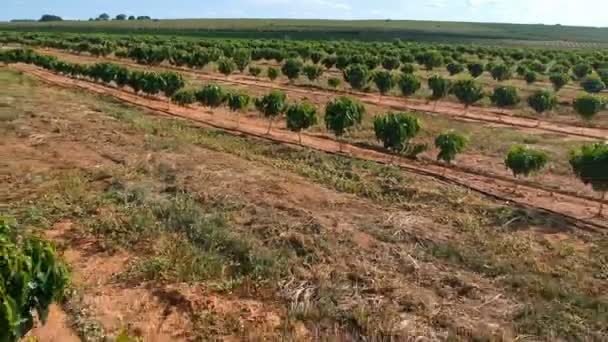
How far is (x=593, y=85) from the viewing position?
127ft

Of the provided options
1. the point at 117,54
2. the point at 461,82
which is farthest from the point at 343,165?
the point at 117,54

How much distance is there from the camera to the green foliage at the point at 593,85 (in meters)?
38.6

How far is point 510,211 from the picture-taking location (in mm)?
13922

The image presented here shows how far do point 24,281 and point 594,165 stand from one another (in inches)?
515

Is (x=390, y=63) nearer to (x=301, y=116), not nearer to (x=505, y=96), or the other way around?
(x=505, y=96)

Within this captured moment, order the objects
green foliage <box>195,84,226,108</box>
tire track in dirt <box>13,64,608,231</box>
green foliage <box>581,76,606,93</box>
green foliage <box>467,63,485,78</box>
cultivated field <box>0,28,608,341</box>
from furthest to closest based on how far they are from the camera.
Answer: green foliage <box>467,63,485,78</box> < green foliage <box>581,76,606,93</box> < green foliage <box>195,84,226,108</box> < tire track in dirt <box>13,64,608,231</box> < cultivated field <box>0,28,608,341</box>

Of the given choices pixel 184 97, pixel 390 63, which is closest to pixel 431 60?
pixel 390 63

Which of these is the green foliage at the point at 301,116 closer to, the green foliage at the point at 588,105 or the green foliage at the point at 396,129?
the green foliage at the point at 396,129

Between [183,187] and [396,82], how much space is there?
23.1 m

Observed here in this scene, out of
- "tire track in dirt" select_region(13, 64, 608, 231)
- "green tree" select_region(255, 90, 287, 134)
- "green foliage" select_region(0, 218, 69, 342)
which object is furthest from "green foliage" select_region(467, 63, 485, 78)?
"green foliage" select_region(0, 218, 69, 342)

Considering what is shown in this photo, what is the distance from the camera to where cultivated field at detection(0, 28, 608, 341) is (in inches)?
357

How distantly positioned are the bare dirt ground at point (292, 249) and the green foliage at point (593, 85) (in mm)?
26171

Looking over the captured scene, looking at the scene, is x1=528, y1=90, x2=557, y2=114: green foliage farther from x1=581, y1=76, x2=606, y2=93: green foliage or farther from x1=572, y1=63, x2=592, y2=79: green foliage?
x1=572, y1=63, x2=592, y2=79: green foliage

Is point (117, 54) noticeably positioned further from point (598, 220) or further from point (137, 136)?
point (598, 220)
